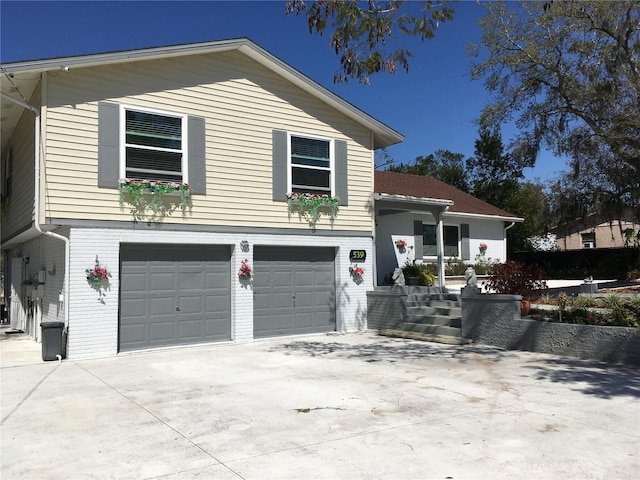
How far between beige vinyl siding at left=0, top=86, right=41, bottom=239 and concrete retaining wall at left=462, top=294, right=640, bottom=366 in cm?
959

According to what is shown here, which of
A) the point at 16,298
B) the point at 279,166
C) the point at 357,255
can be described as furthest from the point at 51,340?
the point at 16,298

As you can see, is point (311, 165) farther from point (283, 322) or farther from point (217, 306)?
point (217, 306)

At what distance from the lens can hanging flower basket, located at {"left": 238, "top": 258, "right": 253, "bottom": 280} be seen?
12008mm

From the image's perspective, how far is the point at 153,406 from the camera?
6.44 metres

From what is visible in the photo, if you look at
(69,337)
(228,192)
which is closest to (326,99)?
(228,192)

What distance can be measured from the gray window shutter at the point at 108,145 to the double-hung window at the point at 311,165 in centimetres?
413

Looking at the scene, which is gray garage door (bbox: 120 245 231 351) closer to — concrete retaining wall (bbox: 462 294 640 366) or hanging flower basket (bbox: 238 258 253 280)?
hanging flower basket (bbox: 238 258 253 280)

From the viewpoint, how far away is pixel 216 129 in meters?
12.0

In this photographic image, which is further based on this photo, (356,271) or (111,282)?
(356,271)

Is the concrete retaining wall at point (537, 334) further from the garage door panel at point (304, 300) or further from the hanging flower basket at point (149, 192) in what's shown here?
the hanging flower basket at point (149, 192)

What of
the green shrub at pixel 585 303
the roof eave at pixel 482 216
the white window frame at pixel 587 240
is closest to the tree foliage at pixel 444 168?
the white window frame at pixel 587 240

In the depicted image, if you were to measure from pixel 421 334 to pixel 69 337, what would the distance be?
744cm

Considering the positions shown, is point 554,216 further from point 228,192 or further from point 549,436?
point 549,436

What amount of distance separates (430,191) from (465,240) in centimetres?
263
